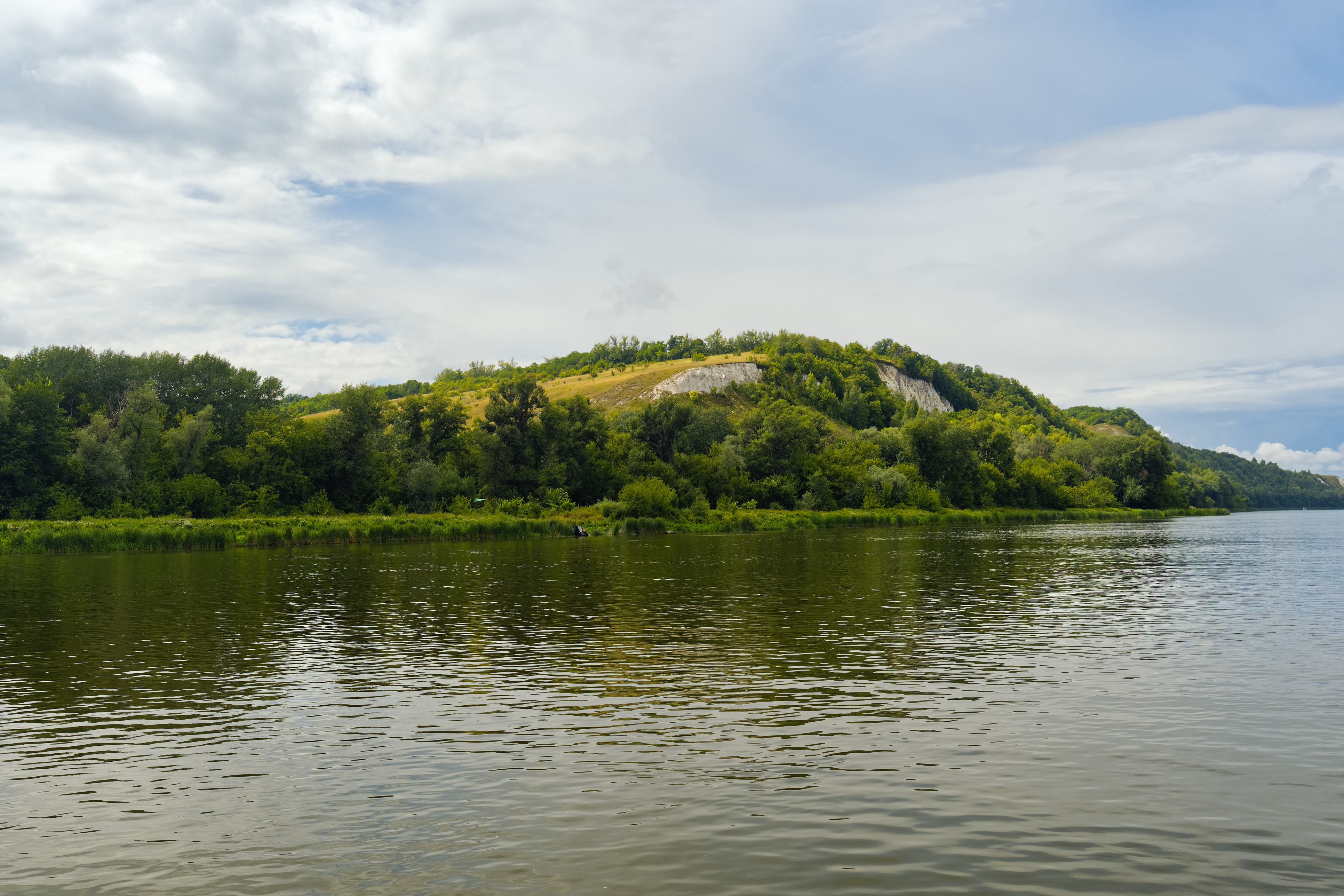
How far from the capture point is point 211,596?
37.9 m

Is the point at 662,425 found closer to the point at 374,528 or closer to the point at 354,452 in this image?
the point at 354,452

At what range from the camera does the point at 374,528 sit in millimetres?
80312

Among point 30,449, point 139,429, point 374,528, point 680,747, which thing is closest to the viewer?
point 680,747

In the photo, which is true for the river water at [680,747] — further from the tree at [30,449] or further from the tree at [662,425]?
the tree at [662,425]

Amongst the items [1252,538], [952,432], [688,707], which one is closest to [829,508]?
[952,432]

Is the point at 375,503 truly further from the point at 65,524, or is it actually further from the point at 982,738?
the point at 982,738

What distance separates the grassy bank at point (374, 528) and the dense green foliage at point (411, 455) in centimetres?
330

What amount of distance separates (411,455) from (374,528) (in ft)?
87.1

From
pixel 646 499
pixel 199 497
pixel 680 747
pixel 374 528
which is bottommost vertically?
pixel 680 747

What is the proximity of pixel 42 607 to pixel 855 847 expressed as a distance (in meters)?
34.7

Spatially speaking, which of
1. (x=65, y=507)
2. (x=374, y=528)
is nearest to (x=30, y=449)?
(x=65, y=507)

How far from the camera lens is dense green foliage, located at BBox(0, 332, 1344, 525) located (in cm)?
8769

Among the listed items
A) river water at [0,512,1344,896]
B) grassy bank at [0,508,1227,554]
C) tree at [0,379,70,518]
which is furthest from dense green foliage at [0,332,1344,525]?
river water at [0,512,1344,896]

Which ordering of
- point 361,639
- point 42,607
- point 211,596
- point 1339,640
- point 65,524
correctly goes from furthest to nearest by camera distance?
point 65,524, point 211,596, point 42,607, point 361,639, point 1339,640
